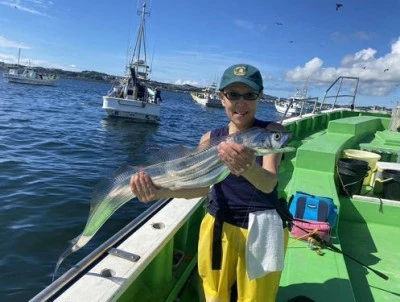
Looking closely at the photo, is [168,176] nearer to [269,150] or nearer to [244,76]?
[269,150]

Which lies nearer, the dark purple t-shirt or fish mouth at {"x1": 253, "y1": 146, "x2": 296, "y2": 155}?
fish mouth at {"x1": 253, "y1": 146, "x2": 296, "y2": 155}

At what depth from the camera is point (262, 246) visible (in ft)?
8.23

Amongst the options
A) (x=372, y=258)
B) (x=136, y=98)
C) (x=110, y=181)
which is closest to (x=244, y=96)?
(x=110, y=181)

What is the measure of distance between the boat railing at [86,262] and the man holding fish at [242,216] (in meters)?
0.66

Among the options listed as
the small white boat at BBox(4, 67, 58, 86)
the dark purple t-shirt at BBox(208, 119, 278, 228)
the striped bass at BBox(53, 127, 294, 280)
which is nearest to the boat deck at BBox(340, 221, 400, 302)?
the dark purple t-shirt at BBox(208, 119, 278, 228)

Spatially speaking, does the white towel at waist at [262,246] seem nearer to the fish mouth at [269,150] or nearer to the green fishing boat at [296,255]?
the fish mouth at [269,150]

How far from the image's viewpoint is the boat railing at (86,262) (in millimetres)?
2345

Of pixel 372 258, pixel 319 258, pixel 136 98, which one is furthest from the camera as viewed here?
pixel 136 98

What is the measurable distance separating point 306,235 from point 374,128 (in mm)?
10637

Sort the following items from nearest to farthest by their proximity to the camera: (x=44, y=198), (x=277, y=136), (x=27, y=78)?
1. (x=277, y=136)
2. (x=44, y=198)
3. (x=27, y=78)

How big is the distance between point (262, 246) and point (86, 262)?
1.34 m

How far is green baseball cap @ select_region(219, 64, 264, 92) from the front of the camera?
2.49 meters

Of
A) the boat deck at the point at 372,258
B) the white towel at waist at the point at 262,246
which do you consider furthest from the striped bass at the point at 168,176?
the boat deck at the point at 372,258

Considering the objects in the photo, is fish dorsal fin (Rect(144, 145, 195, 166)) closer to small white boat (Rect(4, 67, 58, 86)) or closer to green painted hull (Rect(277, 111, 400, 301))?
green painted hull (Rect(277, 111, 400, 301))
